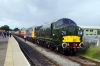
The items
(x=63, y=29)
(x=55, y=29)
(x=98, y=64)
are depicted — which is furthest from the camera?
(x=55, y=29)

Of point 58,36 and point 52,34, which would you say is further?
point 52,34

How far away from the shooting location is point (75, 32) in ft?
62.9

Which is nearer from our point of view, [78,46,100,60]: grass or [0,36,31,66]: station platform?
[0,36,31,66]: station platform

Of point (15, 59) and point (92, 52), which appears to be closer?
point (15, 59)

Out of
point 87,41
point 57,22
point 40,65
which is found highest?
point 57,22

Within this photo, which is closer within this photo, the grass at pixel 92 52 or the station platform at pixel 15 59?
the station platform at pixel 15 59

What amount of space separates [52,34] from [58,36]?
8.23 feet

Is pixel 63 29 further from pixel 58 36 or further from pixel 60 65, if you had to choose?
pixel 60 65

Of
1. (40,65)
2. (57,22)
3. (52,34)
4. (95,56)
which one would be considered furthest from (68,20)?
(40,65)

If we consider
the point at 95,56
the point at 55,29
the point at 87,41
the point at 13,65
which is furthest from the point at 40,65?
the point at 87,41

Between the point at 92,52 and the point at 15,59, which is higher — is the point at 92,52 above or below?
above

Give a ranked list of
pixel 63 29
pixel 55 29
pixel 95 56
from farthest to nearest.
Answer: pixel 55 29 → pixel 63 29 → pixel 95 56

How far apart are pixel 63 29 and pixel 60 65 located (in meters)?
5.54

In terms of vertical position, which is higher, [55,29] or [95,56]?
[55,29]
